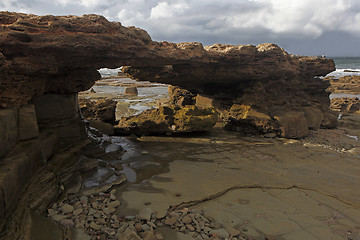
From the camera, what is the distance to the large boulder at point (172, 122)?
311 inches

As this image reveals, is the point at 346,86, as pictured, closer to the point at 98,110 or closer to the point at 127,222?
the point at 98,110

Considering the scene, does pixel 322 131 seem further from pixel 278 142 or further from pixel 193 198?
pixel 193 198

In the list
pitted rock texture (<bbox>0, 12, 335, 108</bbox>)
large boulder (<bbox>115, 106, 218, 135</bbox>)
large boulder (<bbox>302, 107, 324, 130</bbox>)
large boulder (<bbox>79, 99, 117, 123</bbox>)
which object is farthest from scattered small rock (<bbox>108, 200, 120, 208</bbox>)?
large boulder (<bbox>302, 107, 324, 130</bbox>)

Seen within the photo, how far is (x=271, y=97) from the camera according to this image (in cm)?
941

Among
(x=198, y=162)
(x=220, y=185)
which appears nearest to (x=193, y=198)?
(x=220, y=185)

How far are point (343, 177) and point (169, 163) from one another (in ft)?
13.4

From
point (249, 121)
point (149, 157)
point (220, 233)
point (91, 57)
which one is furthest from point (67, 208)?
point (249, 121)

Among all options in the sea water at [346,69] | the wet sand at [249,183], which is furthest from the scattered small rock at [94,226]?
the sea water at [346,69]

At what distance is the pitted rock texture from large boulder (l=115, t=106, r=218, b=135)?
1.46 metres

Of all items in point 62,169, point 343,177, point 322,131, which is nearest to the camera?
point 62,169

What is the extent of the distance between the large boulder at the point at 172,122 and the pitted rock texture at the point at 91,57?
1.46 meters

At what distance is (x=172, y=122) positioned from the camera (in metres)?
8.07

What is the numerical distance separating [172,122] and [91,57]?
3.70 meters

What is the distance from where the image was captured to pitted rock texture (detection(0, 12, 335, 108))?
3.97 metres
